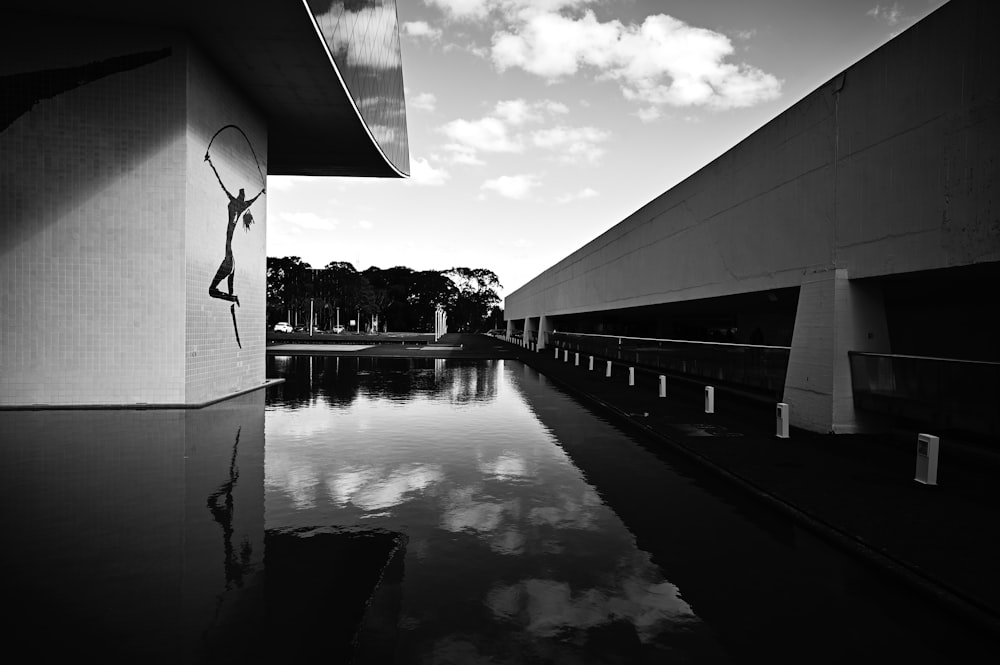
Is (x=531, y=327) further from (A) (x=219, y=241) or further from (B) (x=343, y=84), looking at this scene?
(A) (x=219, y=241)

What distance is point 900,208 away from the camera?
9883mm

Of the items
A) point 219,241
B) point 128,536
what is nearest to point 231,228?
point 219,241

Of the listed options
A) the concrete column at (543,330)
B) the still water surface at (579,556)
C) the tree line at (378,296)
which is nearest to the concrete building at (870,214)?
the still water surface at (579,556)

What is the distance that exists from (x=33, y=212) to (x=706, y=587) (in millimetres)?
16362

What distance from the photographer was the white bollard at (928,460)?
7.60m

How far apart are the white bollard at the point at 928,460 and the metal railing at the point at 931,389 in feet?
5.15

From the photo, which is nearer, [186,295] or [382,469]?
[382,469]

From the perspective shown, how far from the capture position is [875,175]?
10.5 m

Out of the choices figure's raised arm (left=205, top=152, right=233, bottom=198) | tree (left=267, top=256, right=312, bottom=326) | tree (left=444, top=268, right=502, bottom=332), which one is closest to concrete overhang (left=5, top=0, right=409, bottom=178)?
figure's raised arm (left=205, top=152, right=233, bottom=198)

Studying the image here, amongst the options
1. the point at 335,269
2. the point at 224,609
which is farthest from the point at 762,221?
the point at 335,269

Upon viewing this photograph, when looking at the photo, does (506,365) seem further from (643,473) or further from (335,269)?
(335,269)

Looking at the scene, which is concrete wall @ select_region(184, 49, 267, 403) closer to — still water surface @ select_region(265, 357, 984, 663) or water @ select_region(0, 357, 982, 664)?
water @ select_region(0, 357, 982, 664)

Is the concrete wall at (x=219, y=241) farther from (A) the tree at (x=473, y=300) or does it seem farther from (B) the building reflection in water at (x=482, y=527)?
(A) the tree at (x=473, y=300)

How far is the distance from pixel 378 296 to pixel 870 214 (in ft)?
321
